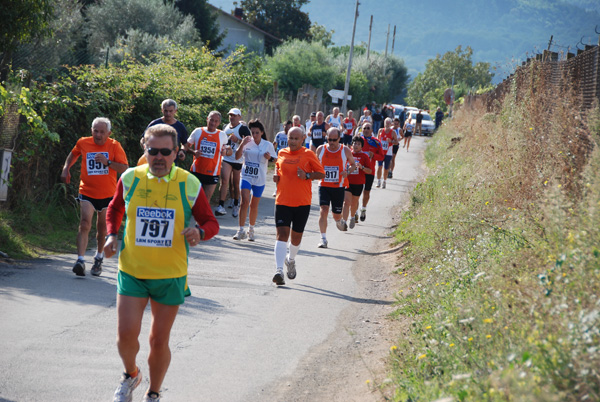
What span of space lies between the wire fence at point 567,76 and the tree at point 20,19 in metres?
8.14

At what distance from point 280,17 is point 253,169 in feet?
227

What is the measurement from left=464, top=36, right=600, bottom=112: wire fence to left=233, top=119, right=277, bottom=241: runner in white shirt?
15.7ft

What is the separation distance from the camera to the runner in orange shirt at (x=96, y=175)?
9414 mm

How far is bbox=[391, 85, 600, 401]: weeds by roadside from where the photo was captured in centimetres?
405

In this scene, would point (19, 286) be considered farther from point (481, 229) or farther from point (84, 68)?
point (84, 68)

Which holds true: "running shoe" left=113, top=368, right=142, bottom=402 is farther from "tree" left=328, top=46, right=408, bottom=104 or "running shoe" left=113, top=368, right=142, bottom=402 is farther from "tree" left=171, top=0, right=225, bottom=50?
"tree" left=328, top=46, right=408, bottom=104

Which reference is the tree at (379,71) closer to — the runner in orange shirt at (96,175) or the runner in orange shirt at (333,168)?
the runner in orange shirt at (333,168)

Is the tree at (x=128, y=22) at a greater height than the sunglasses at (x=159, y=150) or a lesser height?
greater

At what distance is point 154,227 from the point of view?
16.6ft

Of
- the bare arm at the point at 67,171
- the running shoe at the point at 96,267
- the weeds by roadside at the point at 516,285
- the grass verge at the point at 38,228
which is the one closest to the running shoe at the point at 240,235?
the grass verge at the point at 38,228

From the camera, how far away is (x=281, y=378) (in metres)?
6.39

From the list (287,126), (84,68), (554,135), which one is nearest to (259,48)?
(287,126)

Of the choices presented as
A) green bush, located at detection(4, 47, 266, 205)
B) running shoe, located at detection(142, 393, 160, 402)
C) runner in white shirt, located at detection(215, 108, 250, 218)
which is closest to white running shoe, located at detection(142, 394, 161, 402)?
running shoe, located at detection(142, 393, 160, 402)

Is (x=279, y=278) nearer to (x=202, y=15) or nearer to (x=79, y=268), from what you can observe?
(x=79, y=268)
